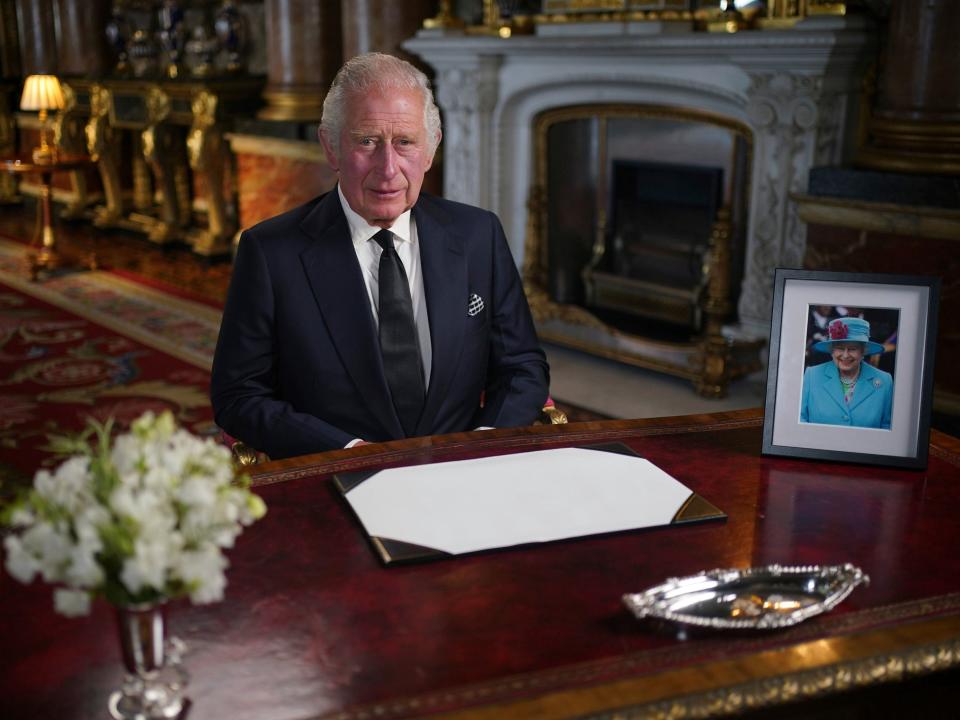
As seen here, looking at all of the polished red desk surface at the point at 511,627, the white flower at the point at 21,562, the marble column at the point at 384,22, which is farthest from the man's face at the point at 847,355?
the marble column at the point at 384,22

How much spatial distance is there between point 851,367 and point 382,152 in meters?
0.95

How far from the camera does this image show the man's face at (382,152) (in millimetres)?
1985

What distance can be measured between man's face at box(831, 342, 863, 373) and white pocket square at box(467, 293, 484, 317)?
2.67 ft

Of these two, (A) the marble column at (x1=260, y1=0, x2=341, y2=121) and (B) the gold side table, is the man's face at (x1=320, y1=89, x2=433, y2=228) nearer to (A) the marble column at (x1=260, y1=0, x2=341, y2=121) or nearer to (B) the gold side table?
(A) the marble column at (x1=260, y1=0, x2=341, y2=121)

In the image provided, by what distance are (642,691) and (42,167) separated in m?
6.85

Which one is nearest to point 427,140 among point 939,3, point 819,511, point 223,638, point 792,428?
point 792,428

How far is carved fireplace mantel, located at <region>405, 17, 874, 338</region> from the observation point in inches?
163

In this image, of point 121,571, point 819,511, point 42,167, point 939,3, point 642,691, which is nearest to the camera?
point 121,571

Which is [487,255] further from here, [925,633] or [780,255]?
[780,255]

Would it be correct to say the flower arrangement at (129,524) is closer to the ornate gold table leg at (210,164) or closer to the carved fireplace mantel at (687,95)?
the carved fireplace mantel at (687,95)

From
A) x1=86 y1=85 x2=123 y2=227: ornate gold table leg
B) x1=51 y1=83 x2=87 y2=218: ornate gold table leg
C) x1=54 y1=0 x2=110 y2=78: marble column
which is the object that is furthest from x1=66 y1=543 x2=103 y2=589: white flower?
x1=54 y1=0 x2=110 y2=78: marble column

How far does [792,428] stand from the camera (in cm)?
173

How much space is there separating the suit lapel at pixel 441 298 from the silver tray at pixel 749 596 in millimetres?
991

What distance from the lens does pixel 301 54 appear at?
22.5 feet
